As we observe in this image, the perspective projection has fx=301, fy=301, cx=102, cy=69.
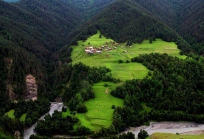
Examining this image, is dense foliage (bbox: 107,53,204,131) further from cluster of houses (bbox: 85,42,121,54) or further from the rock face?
cluster of houses (bbox: 85,42,121,54)

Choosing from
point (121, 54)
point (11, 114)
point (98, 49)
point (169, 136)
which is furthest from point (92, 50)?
point (169, 136)

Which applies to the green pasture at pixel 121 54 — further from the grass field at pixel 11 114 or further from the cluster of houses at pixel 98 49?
the grass field at pixel 11 114

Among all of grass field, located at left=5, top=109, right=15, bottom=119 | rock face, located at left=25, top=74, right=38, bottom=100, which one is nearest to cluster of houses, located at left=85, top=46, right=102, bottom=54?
rock face, located at left=25, top=74, right=38, bottom=100

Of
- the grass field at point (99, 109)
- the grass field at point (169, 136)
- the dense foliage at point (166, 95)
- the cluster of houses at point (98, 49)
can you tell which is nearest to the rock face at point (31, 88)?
the grass field at point (99, 109)

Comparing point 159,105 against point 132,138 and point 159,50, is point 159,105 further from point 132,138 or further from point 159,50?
point 159,50

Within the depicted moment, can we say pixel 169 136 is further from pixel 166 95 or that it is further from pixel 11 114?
pixel 11 114

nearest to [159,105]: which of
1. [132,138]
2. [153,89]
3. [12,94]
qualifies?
[153,89]
